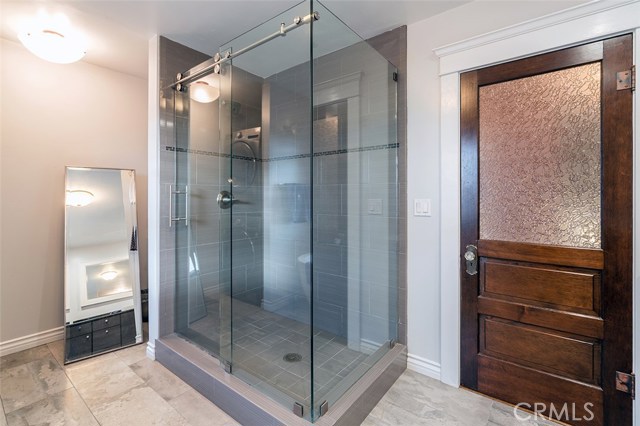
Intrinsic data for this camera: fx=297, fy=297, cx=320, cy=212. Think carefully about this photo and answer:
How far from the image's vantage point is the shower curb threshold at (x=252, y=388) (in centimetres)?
150

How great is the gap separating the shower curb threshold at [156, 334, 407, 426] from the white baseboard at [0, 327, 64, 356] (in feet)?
3.63

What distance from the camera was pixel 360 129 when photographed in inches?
85.8

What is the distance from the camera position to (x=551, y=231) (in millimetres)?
1659

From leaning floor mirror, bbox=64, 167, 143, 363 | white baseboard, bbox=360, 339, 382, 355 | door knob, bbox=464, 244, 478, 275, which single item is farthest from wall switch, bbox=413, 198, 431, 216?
leaning floor mirror, bbox=64, 167, 143, 363

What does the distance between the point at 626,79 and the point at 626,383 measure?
1.50 m

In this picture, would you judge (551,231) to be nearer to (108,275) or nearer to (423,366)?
(423,366)

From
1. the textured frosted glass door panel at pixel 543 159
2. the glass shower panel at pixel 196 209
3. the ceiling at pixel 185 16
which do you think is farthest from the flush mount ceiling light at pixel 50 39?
the textured frosted glass door panel at pixel 543 159

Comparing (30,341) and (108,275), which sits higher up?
(108,275)

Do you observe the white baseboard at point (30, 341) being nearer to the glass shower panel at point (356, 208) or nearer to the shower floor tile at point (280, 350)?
the shower floor tile at point (280, 350)

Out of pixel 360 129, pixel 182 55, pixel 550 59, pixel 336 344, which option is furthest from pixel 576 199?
pixel 182 55

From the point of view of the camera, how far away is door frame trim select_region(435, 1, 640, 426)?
1.44m

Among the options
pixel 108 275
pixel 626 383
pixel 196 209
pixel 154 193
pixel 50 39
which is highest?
pixel 50 39

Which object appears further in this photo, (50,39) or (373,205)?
(373,205)

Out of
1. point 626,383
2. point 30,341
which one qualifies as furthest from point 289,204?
point 30,341
